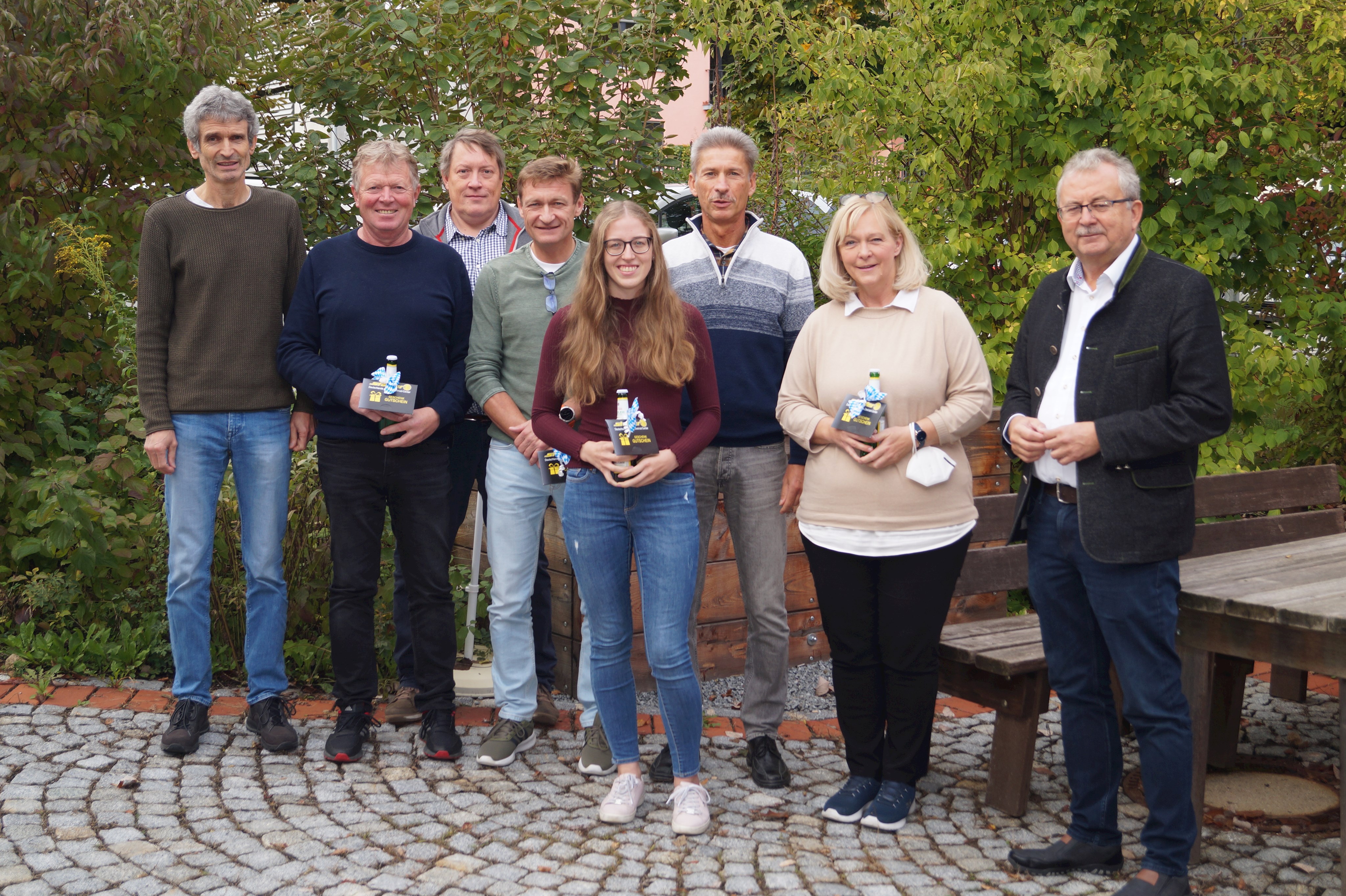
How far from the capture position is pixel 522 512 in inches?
173

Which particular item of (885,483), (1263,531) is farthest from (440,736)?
(1263,531)

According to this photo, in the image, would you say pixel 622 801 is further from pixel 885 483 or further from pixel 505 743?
pixel 885 483

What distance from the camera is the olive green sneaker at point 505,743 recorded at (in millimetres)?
4352

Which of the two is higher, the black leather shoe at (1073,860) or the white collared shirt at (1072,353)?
the white collared shirt at (1072,353)

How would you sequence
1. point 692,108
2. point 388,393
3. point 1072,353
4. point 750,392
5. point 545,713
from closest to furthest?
point 1072,353 → point 388,393 → point 750,392 → point 545,713 → point 692,108

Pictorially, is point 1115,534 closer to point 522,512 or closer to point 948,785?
point 948,785

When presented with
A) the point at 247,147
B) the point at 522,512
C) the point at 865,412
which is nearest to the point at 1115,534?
the point at 865,412

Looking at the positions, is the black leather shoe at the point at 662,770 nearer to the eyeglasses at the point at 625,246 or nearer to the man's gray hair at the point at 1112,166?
the eyeglasses at the point at 625,246

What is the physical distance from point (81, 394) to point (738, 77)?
17.2ft

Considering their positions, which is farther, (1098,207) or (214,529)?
(214,529)

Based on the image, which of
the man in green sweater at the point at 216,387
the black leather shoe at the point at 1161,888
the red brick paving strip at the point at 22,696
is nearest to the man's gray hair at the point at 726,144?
the man in green sweater at the point at 216,387

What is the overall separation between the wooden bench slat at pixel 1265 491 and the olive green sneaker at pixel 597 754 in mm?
2742

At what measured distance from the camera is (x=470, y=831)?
3799 millimetres

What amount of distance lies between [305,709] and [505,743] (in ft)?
3.37
